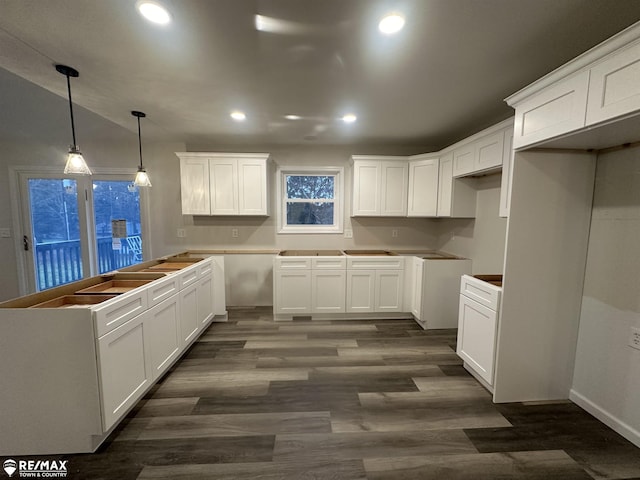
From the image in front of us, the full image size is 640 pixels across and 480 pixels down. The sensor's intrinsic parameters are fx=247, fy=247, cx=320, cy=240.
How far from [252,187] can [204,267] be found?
128cm

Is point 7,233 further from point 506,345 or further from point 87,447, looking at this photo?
point 506,345

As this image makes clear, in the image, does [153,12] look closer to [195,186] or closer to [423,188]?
[195,186]

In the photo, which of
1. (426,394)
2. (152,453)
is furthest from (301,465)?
(426,394)

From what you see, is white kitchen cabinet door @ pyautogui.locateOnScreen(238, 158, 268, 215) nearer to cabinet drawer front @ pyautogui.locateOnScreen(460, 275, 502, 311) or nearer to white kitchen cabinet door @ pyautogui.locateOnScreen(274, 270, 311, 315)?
white kitchen cabinet door @ pyautogui.locateOnScreen(274, 270, 311, 315)

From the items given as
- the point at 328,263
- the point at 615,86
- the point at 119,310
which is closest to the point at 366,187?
the point at 328,263

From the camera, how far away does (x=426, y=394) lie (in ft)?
6.60

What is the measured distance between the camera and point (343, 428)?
1679 mm

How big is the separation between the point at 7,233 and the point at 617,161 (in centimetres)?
686

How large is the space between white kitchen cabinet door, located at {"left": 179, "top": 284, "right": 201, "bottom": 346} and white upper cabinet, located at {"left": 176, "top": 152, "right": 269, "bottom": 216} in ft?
4.23

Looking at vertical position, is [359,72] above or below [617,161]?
above

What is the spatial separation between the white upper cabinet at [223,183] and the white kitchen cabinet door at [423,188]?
210 cm

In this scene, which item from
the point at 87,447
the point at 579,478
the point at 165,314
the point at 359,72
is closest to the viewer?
the point at 579,478

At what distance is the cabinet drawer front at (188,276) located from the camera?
8.05 feet

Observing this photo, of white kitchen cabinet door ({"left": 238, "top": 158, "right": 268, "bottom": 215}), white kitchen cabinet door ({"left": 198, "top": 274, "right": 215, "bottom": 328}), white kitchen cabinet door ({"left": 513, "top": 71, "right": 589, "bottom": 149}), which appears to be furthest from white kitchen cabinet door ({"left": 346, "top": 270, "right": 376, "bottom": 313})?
white kitchen cabinet door ({"left": 513, "top": 71, "right": 589, "bottom": 149})
